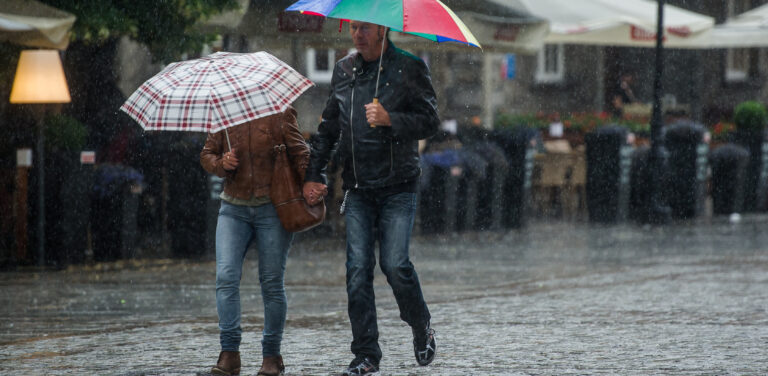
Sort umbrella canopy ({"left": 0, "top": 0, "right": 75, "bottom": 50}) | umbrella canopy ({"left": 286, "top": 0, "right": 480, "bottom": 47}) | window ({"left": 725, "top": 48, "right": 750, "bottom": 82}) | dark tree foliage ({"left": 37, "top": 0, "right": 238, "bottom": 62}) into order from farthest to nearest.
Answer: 1. window ({"left": 725, "top": 48, "right": 750, "bottom": 82})
2. dark tree foliage ({"left": 37, "top": 0, "right": 238, "bottom": 62})
3. umbrella canopy ({"left": 0, "top": 0, "right": 75, "bottom": 50})
4. umbrella canopy ({"left": 286, "top": 0, "right": 480, "bottom": 47})

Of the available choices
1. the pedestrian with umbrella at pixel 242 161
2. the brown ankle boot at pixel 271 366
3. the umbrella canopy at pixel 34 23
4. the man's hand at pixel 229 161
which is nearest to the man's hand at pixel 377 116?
the pedestrian with umbrella at pixel 242 161

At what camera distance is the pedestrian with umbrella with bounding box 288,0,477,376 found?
6.39 m

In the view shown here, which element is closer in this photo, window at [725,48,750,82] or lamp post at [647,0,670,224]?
lamp post at [647,0,670,224]

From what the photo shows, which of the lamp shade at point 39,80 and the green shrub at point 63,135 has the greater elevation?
the lamp shade at point 39,80

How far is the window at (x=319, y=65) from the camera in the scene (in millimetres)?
26719

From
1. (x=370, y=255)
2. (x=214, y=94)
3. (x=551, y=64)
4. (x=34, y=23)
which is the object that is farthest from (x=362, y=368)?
(x=551, y=64)

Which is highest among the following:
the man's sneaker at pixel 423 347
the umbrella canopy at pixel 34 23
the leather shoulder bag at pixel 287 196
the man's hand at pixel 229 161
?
the umbrella canopy at pixel 34 23

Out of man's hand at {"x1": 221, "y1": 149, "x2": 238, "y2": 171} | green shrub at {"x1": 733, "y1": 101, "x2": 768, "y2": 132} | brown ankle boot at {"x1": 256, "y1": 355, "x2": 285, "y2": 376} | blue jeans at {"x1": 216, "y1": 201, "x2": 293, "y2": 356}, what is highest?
green shrub at {"x1": 733, "y1": 101, "x2": 768, "y2": 132}

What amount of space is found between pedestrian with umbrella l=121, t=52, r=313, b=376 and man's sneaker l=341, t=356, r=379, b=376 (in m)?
0.35

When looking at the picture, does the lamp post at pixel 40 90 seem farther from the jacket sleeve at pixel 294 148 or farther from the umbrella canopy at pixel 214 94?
the jacket sleeve at pixel 294 148

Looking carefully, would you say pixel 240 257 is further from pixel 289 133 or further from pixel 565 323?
pixel 565 323

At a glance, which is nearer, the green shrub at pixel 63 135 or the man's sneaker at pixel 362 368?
the man's sneaker at pixel 362 368

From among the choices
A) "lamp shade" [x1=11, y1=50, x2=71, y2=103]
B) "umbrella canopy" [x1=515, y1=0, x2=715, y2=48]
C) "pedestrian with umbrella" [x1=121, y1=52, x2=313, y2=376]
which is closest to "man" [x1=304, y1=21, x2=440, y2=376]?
"pedestrian with umbrella" [x1=121, y1=52, x2=313, y2=376]

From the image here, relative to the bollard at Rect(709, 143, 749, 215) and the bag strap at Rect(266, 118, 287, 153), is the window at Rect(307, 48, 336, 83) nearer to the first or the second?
the bollard at Rect(709, 143, 749, 215)
